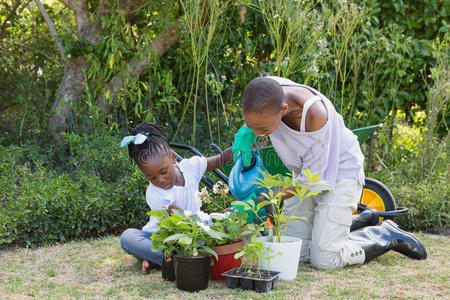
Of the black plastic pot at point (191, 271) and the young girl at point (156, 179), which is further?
the young girl at point (156, 179)

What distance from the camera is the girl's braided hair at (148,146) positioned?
2650mm

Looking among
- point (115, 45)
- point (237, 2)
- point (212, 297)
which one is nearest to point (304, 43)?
point (237, 2)

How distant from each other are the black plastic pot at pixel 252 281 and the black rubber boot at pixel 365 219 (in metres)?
0.90

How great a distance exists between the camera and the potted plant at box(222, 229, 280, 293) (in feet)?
7.73

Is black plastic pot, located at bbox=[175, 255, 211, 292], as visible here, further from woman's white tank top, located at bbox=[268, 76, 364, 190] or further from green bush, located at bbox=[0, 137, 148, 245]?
green bush, located at bbox=[0, 137, 148, 245]

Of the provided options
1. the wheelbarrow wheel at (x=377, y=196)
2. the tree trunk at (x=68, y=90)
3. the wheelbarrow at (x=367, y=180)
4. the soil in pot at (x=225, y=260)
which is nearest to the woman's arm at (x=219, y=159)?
the wheelbarrow at (x=367, y=180)

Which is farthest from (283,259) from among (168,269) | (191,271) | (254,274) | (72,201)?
(72,201)

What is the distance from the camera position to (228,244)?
2500 mm

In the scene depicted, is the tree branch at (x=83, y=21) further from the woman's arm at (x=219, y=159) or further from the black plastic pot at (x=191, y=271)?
the black plastic pot at (x=191, y=271)

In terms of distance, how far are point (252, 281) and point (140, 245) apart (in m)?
0.70

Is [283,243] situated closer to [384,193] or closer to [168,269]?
[168,269]

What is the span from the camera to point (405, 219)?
155 inches

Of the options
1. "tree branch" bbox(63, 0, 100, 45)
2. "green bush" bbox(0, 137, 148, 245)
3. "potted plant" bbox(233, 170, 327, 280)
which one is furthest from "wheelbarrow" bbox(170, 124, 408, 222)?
"tree branch" bbox(63, 0, 100, 45)

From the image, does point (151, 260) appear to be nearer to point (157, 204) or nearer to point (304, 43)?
point (157, 204)
